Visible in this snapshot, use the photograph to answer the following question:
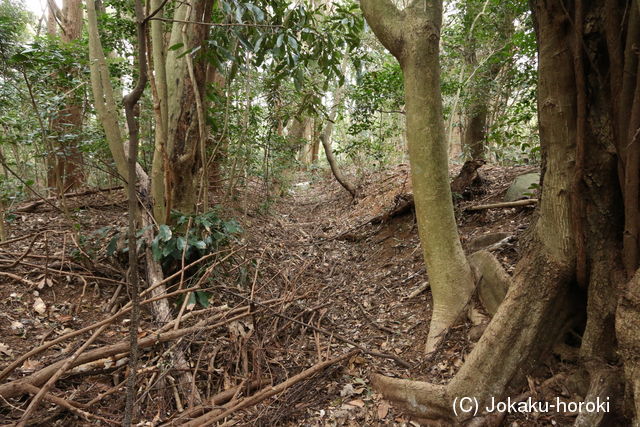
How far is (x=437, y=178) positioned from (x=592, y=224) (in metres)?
1.07

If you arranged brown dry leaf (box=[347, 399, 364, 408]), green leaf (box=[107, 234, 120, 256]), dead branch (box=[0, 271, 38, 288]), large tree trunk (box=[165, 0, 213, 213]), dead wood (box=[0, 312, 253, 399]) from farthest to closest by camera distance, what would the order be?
1. large tree trunk (box=[165, 0, 213, 213])
2. green leaf (box=[107, 234, 120, 256])
3. dead branch (box=[0, 271, 38, 288])
4. brown dry leaf (box=[347, 399, 364, 408])
5. dead wood (box=[0, 312, 253, 399])

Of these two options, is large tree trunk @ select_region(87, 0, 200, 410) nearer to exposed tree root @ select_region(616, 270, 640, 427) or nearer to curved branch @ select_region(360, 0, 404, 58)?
curved branch @ select_region(360, 0, 404, 58)

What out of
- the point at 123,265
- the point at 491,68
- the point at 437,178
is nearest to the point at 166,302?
the point at 123,265

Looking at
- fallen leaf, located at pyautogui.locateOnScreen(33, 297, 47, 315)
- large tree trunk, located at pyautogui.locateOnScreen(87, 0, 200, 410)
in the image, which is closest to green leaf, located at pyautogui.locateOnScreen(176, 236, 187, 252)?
large tree trunk, located at pyautogui.locateOnScreen(87, 0, 200, 410)

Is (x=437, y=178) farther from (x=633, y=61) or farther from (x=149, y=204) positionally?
(x=149, y=204)

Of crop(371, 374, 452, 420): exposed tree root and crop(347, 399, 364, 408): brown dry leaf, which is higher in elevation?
crop(371, 374, 452, 420): exposed tree root

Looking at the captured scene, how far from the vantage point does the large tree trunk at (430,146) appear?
2.76 m

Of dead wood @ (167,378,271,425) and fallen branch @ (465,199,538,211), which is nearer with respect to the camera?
dead wood @ (167,378,271,425)

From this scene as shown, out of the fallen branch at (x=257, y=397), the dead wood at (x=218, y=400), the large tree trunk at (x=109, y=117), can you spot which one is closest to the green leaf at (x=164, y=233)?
the large tree trunk at (x=109, y=117)

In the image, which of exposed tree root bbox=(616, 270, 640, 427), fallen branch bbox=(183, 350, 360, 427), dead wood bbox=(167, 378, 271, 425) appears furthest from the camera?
dead wood bbox=(167, 378, 271, 425)

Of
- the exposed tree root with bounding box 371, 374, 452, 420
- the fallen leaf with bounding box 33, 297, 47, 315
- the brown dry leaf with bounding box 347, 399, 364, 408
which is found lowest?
the brown dry leaf with bounding box 347, 399, 364, 408

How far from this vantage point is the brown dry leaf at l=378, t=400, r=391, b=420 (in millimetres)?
2422

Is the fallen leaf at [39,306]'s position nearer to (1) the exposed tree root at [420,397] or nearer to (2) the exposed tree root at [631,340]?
(1) the exposed tree root at [420,397]

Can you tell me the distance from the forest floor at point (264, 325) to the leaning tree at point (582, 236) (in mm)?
221
